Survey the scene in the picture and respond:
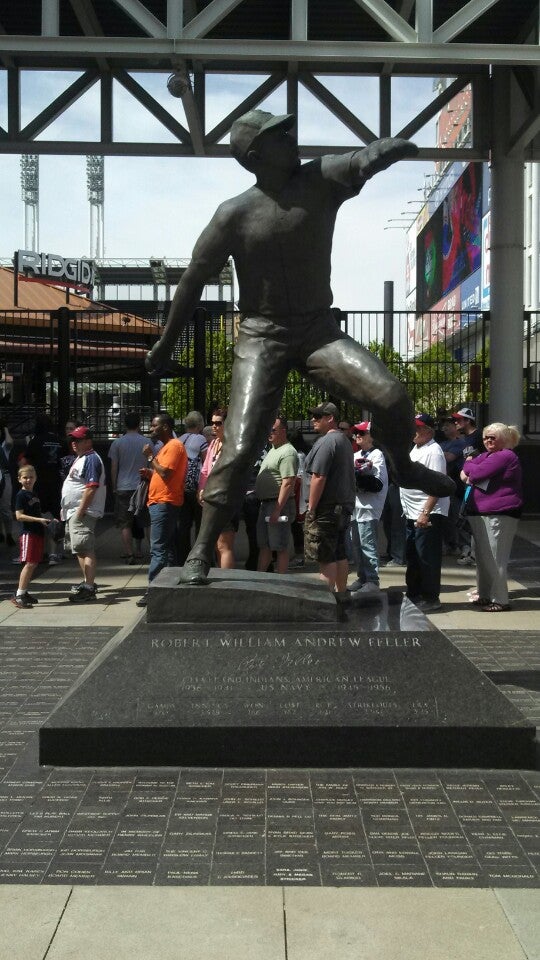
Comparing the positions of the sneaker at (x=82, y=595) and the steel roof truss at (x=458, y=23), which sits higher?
the steel roof truss at (x=458, y=23)

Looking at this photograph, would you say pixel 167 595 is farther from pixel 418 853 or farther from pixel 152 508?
pixel 152 508

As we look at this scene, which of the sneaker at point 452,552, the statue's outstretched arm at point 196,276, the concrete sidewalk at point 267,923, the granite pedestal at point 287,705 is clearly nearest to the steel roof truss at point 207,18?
the sneaker at point 452,552

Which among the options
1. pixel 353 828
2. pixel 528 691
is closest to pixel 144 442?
pixel 528 691

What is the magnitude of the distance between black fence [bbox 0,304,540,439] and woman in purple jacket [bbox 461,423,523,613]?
20.1ft

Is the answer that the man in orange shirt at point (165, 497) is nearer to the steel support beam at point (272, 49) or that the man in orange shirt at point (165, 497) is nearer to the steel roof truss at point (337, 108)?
the steel support beam at point (272, 49)

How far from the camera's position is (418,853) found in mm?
4176

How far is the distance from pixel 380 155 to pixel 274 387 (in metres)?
1.29

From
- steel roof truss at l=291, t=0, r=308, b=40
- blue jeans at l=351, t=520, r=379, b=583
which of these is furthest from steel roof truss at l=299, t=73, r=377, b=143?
blue jeans at l=351, t=520, r=379, b=583

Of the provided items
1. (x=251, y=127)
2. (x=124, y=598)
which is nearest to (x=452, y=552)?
(x=124, y=598)

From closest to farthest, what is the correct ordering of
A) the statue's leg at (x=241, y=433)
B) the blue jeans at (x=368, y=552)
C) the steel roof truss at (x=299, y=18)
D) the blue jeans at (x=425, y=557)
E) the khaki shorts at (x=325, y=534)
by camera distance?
the statue's leg at (x=241, y=433) → the khaki shorts at (x=325, y=534) → the blue jeans at (x=425, y=557) → the blue jeans at (x=368, y=552) → the steel roof truss at (x=299, y=18)

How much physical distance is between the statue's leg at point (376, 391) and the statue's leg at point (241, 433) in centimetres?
22

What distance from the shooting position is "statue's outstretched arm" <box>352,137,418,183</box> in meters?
5.53

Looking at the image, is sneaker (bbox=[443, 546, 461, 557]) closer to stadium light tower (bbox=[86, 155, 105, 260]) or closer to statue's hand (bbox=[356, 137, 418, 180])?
statue's hand (bbox=[356, 137, 418, 180])

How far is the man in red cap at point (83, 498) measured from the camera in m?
10.1
